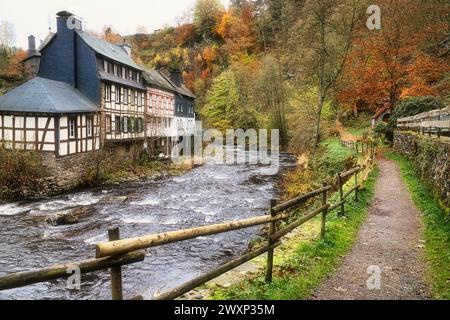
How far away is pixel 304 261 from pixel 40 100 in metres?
21.8

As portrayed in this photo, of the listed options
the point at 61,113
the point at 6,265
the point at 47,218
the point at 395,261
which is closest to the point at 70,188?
the point at 61,113

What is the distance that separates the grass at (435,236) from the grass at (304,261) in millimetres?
1743

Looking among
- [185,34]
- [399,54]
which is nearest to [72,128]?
[399,54]

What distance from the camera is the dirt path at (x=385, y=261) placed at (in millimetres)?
6602

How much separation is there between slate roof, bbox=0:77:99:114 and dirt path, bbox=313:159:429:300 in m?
19.9

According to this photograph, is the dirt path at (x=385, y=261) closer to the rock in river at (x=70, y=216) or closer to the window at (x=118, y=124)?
the rock in river at (x=70, y=216)

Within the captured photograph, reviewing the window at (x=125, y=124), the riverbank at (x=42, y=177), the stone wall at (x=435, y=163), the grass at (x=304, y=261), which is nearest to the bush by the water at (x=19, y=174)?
the riverbank at (x=42, y=177)

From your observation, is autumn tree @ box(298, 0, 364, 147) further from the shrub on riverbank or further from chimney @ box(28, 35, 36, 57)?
chimney @ box(28, 35, 36, 57)

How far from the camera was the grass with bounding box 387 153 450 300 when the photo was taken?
6868mm

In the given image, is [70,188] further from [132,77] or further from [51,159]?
[132,77]

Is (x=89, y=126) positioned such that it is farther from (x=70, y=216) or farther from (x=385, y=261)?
(x=385, y=261)

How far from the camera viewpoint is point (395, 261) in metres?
8.13

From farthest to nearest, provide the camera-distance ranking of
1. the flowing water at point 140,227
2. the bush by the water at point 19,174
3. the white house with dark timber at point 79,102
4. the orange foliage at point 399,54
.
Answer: the orange foliage at point 399,54 < the white house with dark timber at point 79,102 < the bush by the water at point 19,174 < the flowing water at point 140,227
